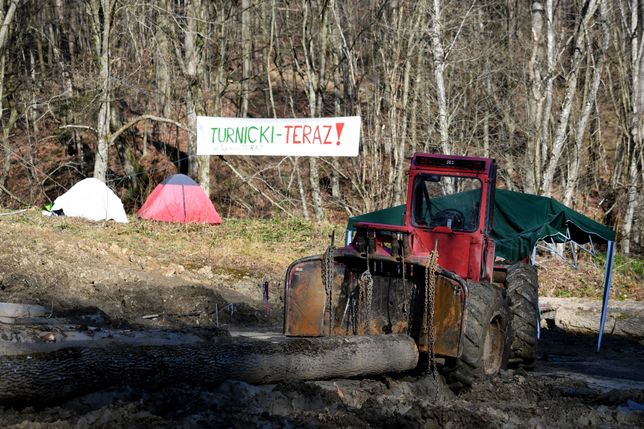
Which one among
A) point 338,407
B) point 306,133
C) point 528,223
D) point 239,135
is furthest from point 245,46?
point 338,407

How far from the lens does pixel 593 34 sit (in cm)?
3003

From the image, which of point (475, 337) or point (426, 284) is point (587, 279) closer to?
point (475, 337)

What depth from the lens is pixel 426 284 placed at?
8859 millimetres

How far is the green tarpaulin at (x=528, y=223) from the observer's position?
14977mm

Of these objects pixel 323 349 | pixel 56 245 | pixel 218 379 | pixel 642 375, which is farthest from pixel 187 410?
pixel 56 245

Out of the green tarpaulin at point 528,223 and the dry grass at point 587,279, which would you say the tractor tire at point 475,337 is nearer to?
the green tarpaulin at point 528,223

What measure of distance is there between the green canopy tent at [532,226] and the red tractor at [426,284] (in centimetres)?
426

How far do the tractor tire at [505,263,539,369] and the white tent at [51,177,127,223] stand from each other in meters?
13.4

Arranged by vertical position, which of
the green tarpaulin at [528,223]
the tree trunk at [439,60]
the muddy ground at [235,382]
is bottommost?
the muddy ground at [235,382]

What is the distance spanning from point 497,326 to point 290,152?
11223mm

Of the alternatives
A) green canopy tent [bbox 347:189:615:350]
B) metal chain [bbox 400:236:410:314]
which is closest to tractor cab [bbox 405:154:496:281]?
metal chain [bbox 400:236:410:314]

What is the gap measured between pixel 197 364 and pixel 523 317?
18.1ft

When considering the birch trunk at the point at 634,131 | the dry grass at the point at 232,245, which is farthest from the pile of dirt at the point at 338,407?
the birch trunk at the point at 634,131

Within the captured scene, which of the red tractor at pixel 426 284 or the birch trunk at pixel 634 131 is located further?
the birch trunk at pixel 634 131
